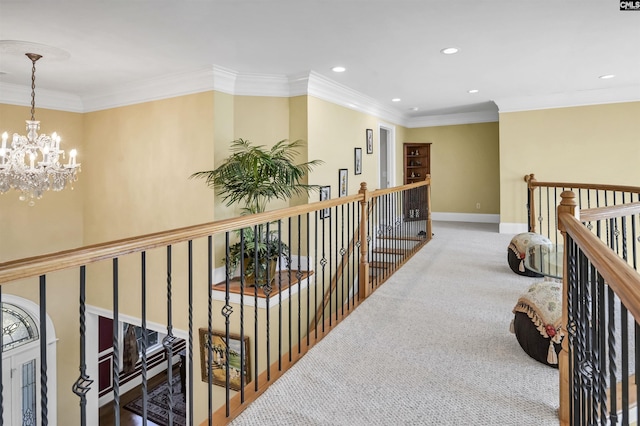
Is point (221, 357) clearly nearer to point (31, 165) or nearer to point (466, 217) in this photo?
point (31, 165)

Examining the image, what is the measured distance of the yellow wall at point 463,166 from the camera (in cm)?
812

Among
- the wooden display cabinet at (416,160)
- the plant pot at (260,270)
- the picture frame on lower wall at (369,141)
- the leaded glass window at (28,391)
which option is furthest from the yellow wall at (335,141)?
the leaded glass window at (28,391)

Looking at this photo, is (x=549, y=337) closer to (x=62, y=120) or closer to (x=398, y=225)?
(x=398, y=225)

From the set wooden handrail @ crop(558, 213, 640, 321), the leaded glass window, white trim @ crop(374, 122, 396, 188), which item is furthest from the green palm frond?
white trim @ crop(374, 122, 396, 188)

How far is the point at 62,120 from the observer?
5.62 metres

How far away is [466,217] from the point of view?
8.51 meters

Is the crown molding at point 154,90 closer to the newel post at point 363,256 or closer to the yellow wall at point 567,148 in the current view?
the newel post at point 363,256

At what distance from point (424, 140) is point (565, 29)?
17.7ft

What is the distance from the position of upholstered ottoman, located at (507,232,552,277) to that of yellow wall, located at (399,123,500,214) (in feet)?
14.3

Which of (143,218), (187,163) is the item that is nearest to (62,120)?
(143,218)

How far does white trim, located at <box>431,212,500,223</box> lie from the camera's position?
8227 mm

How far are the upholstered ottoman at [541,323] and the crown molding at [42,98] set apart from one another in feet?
20.4

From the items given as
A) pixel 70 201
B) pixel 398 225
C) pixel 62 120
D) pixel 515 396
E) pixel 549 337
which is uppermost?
pixel 62 120

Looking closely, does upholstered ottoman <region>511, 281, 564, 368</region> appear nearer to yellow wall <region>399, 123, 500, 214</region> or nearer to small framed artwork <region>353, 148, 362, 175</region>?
small framed artwork <region>353, 148, 362, 175</region>
